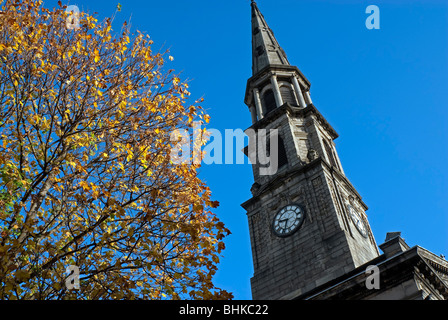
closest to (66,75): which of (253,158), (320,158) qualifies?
(320,158)

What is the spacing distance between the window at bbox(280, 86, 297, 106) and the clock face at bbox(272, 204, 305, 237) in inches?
514

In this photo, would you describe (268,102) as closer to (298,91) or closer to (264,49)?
(298,91)

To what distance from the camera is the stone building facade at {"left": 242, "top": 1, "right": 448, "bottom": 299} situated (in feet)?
63.2

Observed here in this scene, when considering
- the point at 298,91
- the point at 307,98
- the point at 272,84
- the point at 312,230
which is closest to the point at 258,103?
the point at 272,84

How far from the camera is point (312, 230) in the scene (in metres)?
Answer: 29.3

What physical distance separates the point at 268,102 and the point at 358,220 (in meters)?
15.4

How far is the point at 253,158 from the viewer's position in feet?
126

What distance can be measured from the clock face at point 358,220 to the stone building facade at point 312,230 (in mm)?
110

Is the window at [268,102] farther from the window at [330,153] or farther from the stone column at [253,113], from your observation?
the window at [330,153]

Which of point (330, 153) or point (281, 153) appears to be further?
point (330, 153)

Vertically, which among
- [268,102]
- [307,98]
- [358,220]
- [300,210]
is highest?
[307,98]

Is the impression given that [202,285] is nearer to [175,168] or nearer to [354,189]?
[175,168]

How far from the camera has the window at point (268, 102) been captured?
41.9 m
